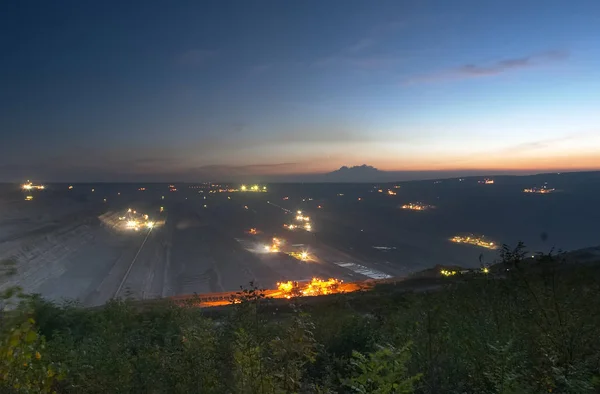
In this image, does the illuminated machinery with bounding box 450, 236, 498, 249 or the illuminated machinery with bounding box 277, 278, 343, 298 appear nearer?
the illuminated machinery with bounding box 277, 278, 343, 298

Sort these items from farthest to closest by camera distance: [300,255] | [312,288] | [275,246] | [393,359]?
[275,246] < [300,255] < [312,288] < [393,359]

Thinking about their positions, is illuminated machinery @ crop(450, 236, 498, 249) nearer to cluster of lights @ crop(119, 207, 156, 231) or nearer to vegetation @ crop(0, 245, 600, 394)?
cluster of lights @ crop(119, 207, 156, 231)

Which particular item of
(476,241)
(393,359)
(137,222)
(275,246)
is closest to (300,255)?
(275,246)

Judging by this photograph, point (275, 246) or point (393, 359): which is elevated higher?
point (393, 359)

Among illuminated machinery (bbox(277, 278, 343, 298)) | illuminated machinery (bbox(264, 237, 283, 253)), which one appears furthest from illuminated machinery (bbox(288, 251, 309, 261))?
illuminated machinery (bbox(277, 278, 343, 298))

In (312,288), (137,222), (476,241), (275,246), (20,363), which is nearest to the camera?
(20,363)

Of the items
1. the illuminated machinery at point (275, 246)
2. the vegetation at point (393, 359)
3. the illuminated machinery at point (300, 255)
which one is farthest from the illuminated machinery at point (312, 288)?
the vegetation at point (393, 359)

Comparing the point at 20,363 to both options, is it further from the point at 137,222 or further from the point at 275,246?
the point at 137,222

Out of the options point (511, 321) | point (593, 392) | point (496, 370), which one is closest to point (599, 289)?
point (511, 321)

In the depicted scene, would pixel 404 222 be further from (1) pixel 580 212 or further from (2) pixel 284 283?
(2) pixel 284 283
